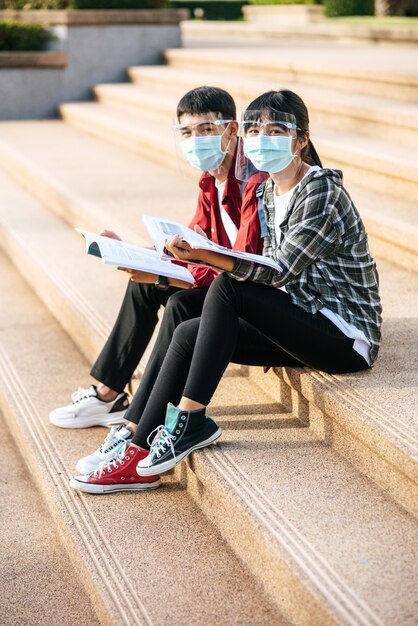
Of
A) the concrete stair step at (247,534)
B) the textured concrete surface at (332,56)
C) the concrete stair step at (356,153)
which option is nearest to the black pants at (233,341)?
the concrete stair step at (247,534)

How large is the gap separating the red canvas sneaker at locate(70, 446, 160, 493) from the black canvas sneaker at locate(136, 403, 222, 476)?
0.05 meters

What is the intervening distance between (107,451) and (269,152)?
3.97ft

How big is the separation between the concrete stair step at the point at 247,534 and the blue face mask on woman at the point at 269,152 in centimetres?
Result: 91

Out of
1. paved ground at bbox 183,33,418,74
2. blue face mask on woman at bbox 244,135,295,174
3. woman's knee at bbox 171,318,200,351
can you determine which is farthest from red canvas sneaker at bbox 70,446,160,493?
paved ground at bbox 183,33,418,74

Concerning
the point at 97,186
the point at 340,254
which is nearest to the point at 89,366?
the point at 340,254

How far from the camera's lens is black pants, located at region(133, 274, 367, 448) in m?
2.98

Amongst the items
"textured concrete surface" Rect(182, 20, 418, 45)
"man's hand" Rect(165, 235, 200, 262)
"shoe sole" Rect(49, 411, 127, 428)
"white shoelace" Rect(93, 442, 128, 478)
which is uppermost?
"man's hand" Rect(165, 235, 200, 262)

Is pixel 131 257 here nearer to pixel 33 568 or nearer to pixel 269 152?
pixel 269 152

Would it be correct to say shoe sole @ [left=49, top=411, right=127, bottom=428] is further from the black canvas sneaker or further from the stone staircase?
the black canvas sneaker

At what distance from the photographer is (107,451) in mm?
3287

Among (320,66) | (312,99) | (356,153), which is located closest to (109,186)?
(312,99)

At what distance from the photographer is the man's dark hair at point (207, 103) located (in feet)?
11.4

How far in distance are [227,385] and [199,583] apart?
1.08 metres

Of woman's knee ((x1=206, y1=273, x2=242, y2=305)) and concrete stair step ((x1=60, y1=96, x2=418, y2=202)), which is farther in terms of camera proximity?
concrete stair step ((x1=60, y1=96, x2=418, y2=202))
